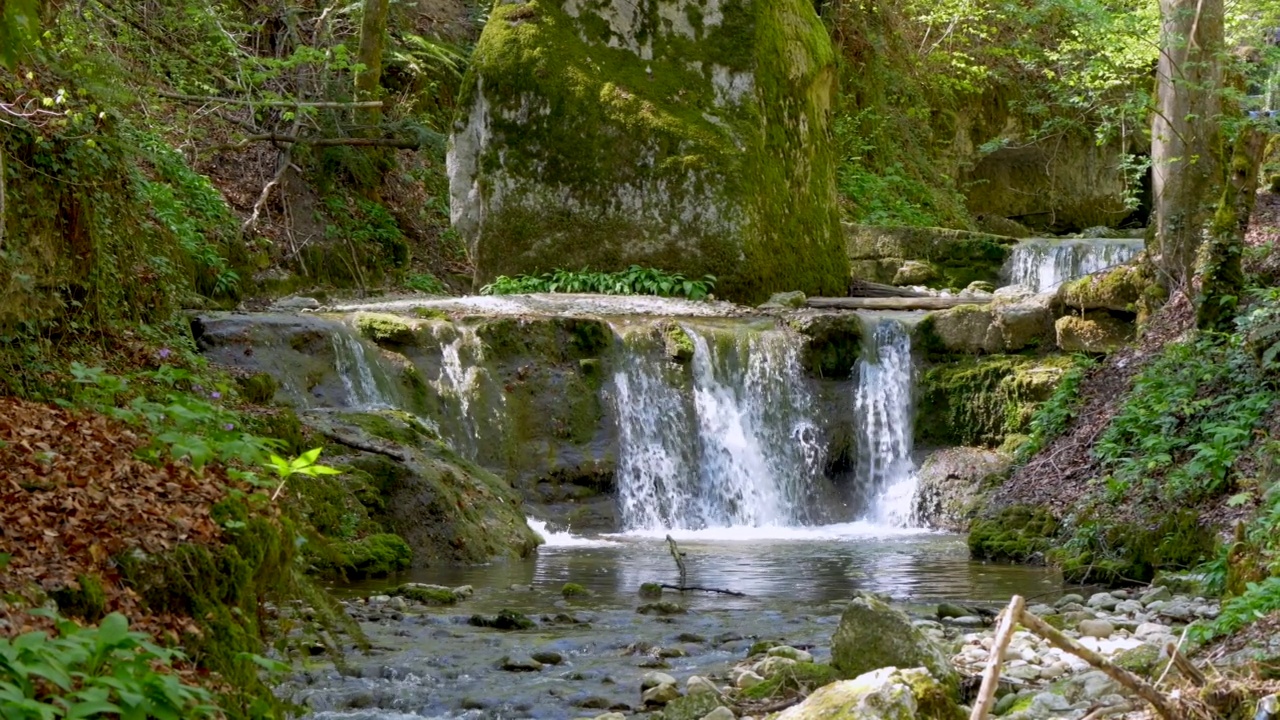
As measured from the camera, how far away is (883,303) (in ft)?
51.7

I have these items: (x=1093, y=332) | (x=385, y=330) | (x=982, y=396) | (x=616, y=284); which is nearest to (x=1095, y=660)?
(x=385, y=330)

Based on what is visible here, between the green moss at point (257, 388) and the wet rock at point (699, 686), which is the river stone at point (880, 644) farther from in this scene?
the green moss at point (257, 388)

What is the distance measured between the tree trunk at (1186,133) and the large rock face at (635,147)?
5.40 m

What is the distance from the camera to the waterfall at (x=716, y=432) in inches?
504

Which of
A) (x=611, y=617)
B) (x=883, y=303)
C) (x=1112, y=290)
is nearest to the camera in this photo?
(x=611, y=617)

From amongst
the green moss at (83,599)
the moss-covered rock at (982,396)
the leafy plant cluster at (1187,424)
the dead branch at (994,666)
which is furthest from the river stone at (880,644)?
the moss-covered rock at (982,396)

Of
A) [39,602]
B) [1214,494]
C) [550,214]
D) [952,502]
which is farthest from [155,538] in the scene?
[550,214]

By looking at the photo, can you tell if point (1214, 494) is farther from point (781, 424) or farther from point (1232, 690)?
point (781, 424)

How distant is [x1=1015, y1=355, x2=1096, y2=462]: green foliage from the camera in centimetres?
1159

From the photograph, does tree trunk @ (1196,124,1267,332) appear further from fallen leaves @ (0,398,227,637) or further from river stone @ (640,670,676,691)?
fallen leaves @ (0,398,227,637)

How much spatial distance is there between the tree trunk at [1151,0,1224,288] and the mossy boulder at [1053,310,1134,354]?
771mm

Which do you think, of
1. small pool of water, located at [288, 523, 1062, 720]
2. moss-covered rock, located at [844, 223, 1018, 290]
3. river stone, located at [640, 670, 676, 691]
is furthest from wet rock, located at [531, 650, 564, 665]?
moss-covered rock, located at [844, 223, 1018, 290]

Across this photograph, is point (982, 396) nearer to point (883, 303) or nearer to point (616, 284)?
point (883, 303)

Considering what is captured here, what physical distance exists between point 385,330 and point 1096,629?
8.04 meters
